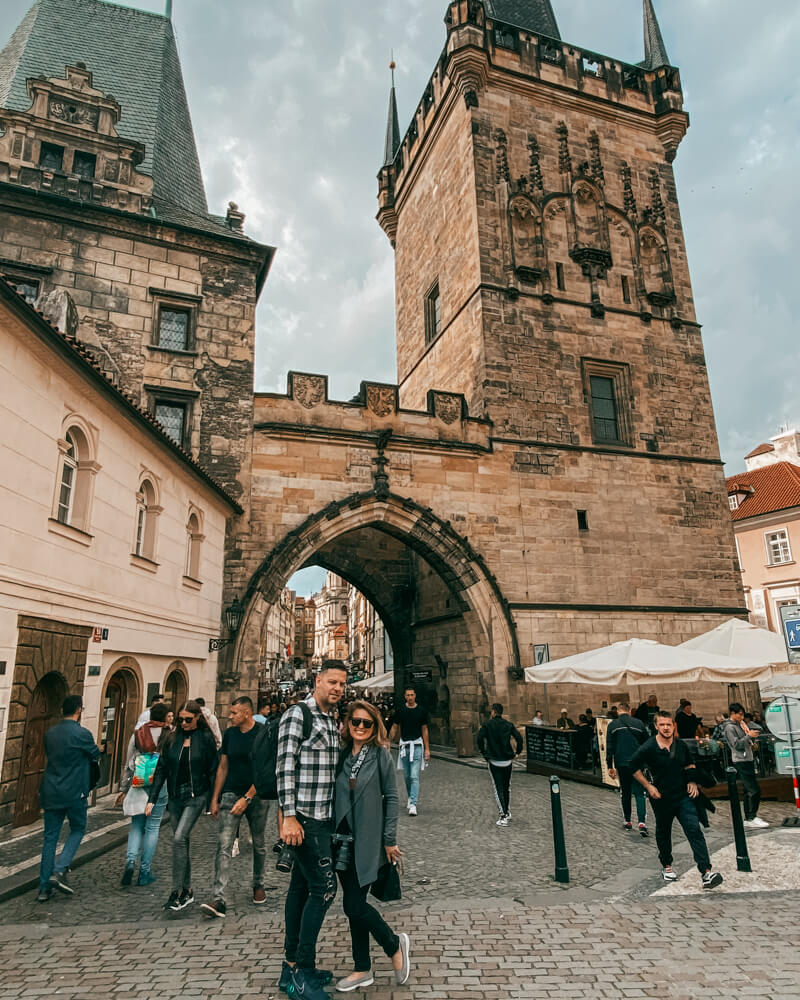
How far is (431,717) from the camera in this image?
20.1 m

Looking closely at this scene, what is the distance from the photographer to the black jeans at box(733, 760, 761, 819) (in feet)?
27.5

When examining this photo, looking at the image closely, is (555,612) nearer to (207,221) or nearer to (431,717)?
(431,717)

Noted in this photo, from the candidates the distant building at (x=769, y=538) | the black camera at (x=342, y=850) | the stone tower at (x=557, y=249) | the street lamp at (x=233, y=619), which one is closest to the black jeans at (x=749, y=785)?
the black camera at (x=342, y=850)

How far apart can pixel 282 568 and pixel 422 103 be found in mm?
17479

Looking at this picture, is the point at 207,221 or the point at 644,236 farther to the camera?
the point at 644,236

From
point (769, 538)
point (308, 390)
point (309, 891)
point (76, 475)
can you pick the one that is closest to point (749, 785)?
point (309, 891)

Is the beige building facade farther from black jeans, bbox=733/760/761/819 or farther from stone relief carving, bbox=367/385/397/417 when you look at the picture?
black jeans, bbox=733/760/761/819

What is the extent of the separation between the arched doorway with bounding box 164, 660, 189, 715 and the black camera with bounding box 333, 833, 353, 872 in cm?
866

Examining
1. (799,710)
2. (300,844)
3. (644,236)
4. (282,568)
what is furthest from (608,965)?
(644,236)

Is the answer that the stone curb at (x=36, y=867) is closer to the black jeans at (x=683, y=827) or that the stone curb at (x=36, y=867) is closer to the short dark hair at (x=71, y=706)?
the short dark hair at (x=71, y=706)

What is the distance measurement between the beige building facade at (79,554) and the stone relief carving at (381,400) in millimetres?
5954

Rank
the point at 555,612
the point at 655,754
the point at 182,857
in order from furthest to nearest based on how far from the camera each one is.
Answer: the point at 555,612 < the point at 655,754 < the point at 182,857

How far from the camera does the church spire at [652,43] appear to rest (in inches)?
928

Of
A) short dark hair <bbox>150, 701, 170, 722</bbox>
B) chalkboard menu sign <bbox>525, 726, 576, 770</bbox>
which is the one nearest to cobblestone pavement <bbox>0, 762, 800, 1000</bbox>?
short dark hair <bbox>150, 701, 170, 722</bbox>
